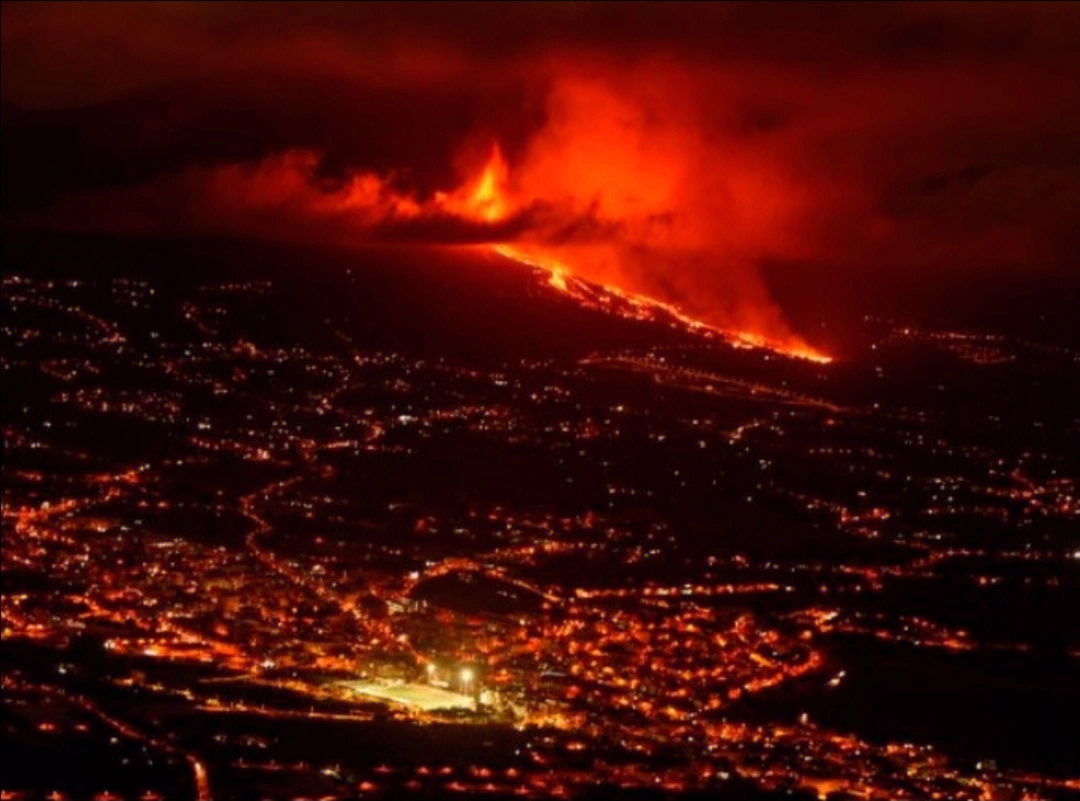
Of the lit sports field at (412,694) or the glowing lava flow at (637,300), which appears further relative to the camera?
the glowing lava flow at (637,300)

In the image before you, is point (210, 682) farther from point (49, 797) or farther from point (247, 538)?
point (247, 538)

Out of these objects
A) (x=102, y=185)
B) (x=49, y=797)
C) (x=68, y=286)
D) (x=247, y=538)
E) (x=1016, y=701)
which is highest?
(x=102, y=185)

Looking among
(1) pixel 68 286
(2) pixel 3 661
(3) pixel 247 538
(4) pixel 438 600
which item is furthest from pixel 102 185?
(2) pixel 3 661

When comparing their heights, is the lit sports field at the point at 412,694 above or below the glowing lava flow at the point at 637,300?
below

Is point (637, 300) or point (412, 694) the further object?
point (637, 300)

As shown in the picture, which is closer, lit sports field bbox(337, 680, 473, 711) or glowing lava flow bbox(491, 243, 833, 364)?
lit sports field bbox(337, 680, 473, 711)

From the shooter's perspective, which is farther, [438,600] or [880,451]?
[880,451]

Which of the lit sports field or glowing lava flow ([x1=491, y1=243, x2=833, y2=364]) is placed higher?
glowing lava flow ([x1=491, y1=243, x2=833, y2=364])

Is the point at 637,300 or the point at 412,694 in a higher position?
the point at 637,300
